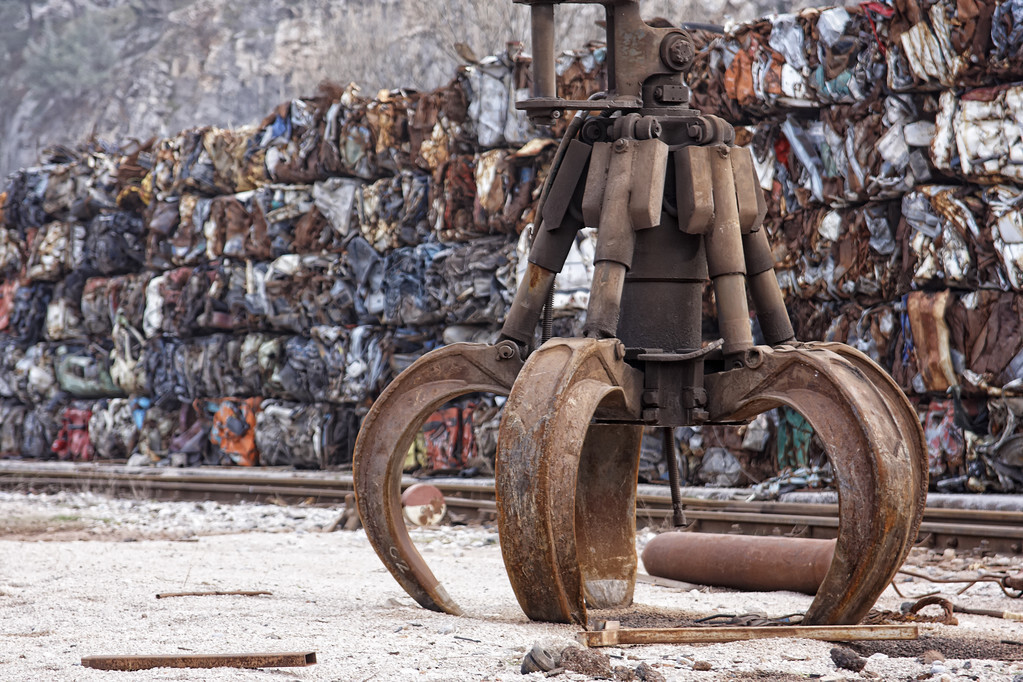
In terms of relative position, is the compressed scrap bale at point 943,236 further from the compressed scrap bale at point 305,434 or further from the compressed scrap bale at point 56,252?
the compressed scrap bale at point 56,252

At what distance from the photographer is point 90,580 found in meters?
6.09

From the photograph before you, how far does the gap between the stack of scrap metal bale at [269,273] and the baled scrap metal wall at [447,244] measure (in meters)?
0.04

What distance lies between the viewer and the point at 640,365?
4641 mm

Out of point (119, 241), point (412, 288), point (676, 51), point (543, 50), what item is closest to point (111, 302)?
point (119, 241)

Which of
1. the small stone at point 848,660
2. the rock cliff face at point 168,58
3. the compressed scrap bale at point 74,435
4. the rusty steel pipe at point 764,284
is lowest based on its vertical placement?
the compressed scrap bale at point 74,435

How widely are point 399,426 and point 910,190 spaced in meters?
8.10

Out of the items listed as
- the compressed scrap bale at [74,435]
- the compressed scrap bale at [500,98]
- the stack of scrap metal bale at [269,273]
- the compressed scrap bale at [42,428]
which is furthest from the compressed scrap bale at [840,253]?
the compressed scrap bale at [42,428]

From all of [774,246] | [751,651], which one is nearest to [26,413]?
[774,246]

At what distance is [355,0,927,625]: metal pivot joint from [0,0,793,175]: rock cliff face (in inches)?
1537

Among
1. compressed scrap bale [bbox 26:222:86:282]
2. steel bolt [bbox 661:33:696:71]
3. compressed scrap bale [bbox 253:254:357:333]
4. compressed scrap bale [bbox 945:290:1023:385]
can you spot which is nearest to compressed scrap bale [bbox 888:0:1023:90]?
compressed scrap bale [bbox 945:290:1023:385]

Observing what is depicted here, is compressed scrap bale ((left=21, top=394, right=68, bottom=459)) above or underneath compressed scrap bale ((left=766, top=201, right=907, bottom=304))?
underneath

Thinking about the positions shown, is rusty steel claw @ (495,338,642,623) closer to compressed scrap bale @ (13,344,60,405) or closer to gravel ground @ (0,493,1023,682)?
gravel ground @ (0,493,1023,682)

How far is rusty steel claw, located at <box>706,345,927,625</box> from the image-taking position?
3.92 metres

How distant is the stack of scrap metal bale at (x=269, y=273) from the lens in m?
15.1
